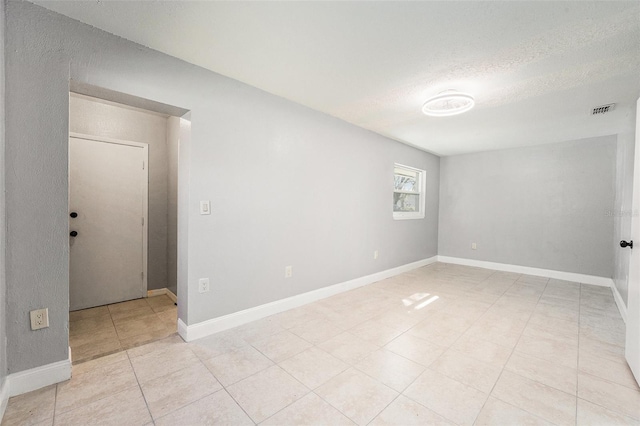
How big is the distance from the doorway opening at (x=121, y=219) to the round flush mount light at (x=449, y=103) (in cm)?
276

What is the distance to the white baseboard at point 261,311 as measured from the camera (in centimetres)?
232

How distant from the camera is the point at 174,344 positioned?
87.7 inches

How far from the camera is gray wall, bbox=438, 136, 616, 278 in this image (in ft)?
13.5

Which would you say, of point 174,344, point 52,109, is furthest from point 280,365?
point 52,109

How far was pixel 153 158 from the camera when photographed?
355 centimetres

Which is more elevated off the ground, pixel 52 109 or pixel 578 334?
pixel 52 109

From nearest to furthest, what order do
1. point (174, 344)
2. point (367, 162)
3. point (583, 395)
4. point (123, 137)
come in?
point (583, 395) < point (174, 344) < point (123, 137) < point (367, 162)

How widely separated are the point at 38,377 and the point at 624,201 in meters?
5.81

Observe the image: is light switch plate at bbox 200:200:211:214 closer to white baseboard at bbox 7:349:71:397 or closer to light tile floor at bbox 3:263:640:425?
light tile floor at bbox 3:263:640:425

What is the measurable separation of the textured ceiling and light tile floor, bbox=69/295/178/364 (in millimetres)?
2407

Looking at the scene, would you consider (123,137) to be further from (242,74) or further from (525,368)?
(525,368)

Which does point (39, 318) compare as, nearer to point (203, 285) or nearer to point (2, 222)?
point (2, 222)

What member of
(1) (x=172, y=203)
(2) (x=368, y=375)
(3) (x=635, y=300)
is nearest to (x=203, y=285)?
(2) (x=368, y=375)

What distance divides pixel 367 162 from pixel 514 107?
5.99ft
